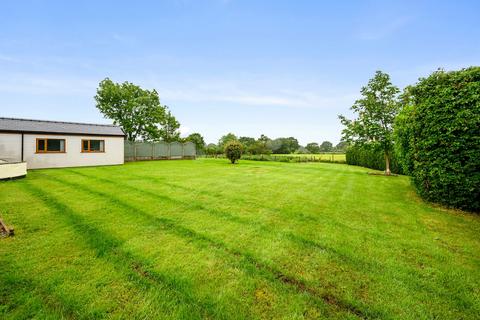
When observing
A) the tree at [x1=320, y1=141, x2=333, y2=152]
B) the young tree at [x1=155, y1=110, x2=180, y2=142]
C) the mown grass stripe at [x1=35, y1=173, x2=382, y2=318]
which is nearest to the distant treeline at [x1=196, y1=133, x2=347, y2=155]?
the tree at [x1=320, y1=141, x2=333, y2=152]

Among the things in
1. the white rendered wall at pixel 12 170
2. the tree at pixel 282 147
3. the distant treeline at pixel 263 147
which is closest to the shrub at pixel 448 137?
the white rendered wall at pixel 12 170

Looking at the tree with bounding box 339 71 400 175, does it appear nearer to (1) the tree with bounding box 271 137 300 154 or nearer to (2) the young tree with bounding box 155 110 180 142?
(2) the young tree with bounding box 155 110 180 142

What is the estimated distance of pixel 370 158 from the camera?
2166 centimetres

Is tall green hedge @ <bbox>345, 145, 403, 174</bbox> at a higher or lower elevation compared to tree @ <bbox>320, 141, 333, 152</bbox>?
lower

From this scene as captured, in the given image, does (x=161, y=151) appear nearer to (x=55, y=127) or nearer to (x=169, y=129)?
(x=55, y=127)

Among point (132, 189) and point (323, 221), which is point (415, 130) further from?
point (132, 189)

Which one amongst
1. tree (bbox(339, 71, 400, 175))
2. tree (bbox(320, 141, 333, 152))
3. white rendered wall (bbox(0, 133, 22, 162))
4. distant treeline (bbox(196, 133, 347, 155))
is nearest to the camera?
white rendered wall (bbox(0, 133, 22, 162))

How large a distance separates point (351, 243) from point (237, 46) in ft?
63.0

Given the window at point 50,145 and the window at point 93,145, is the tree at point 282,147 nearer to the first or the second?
the window at point 93,145

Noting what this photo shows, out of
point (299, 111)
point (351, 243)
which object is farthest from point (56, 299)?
point (299, 111)

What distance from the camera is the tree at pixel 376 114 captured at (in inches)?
562

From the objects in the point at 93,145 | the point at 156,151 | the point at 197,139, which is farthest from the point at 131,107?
the point at 197,139

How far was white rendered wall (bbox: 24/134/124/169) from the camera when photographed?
14016mm

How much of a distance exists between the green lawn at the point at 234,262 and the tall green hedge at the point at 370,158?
1040 cm
